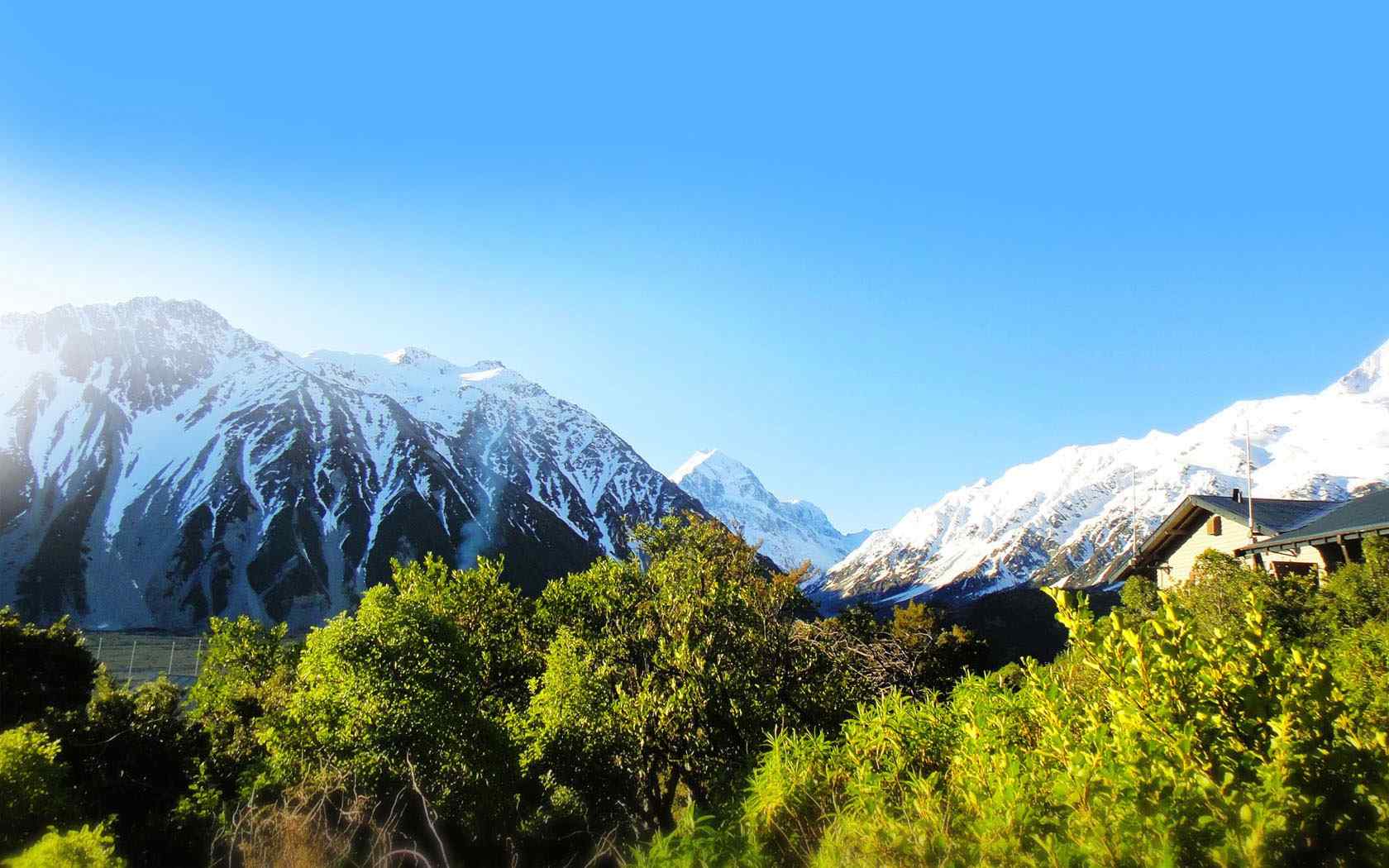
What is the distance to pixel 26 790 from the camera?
35.4 feet

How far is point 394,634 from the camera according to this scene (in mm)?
14164

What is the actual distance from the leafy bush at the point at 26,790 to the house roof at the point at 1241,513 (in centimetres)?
3323

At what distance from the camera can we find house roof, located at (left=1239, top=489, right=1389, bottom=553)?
68.1 feet

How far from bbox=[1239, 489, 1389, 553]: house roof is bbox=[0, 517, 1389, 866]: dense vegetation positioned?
7.82 feet

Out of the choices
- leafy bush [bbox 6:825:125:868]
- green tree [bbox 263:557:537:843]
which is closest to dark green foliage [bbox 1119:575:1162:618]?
A: green tree [bbox 263:557:537:843]

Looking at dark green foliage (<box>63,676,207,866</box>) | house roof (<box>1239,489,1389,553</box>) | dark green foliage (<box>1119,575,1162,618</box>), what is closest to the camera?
dark green foliage (<box>63,676,207,866</box>)

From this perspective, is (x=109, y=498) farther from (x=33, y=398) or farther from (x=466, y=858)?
(x=466, y=858)

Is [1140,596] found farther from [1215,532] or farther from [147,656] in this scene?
[147,656]

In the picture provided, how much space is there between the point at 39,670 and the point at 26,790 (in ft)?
56.1

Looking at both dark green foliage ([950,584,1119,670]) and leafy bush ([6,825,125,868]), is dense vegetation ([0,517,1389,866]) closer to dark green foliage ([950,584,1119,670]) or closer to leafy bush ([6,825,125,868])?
leafy bush ([6,825,125,868])

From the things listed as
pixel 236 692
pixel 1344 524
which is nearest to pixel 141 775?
pixel 236 692

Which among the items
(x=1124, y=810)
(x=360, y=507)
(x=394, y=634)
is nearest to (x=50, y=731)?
(x=394, y=634)

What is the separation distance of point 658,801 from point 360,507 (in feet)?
589

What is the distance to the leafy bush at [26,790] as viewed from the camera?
1033 centimetres
